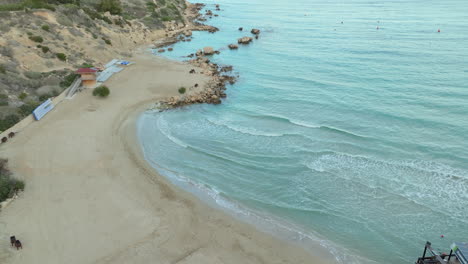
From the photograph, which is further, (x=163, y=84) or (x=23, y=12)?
(x=23, y=12)

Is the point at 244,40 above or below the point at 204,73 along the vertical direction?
above

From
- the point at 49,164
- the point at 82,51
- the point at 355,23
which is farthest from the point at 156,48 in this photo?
the point at 355,23

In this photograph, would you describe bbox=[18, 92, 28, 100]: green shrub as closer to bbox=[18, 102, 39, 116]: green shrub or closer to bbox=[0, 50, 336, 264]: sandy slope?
bbox=[18, 102, 39, 116]: green shrub

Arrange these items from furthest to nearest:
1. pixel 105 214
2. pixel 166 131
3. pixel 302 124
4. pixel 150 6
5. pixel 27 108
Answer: pixel 150 6, pixel 302 124, pixel 166 131, pixel 27 108, pixel 105 214

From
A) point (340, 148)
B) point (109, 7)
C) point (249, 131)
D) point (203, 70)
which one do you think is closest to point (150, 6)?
point (109, 7)

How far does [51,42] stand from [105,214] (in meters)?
34.3

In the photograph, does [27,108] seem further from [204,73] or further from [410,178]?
[410,178]

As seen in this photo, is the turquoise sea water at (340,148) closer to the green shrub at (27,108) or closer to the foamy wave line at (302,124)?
the foamy wave line at (302,124)

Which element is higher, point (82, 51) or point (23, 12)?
point (23, 12)

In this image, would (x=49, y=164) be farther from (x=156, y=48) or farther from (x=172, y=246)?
(x=156, y=48)

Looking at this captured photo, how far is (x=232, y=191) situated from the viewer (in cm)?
2216

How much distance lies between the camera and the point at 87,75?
123ft

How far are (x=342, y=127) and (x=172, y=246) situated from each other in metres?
20.7

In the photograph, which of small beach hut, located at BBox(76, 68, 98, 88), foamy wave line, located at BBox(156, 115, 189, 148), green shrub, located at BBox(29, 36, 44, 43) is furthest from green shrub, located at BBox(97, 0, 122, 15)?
foamy wave line, located at BBox(156, 115, 189, 148)
